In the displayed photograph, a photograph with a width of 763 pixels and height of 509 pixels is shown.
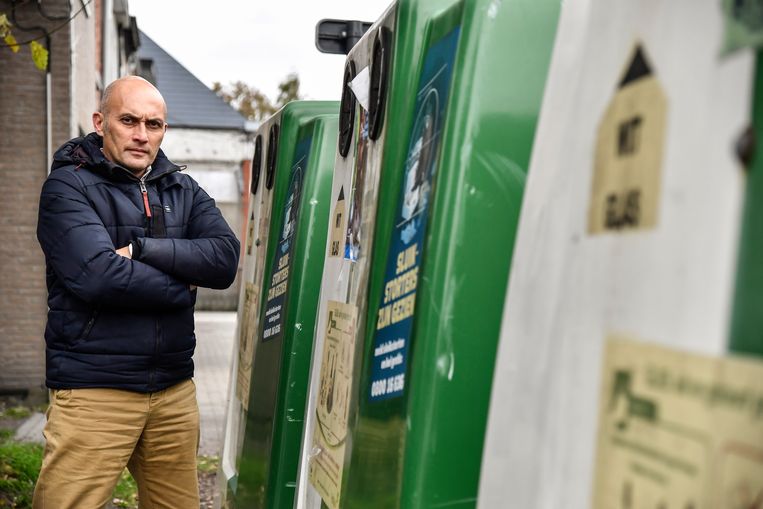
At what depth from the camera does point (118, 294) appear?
3.31 meters

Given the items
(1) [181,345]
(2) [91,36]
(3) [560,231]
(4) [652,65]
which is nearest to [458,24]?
(3) [560,231]

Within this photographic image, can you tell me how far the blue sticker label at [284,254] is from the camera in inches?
139

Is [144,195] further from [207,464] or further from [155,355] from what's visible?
[207,464]

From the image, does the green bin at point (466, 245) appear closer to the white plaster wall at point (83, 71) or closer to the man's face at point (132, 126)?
the man's face at point (132, 126)

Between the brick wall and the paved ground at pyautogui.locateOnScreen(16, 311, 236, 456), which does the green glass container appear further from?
the brick wall

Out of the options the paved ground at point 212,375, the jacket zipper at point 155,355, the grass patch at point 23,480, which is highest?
the jacket zipper at point 155,355

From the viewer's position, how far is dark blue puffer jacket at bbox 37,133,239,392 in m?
3.31

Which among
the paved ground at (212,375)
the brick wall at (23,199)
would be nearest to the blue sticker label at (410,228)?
the paved ground at (212,375)

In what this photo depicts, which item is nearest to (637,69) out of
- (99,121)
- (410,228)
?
(410,228)

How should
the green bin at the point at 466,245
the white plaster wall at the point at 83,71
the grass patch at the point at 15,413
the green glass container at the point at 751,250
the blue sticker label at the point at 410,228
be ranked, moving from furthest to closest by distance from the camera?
the white plaster wall at the point at 83,71, the grass patch at the point at 15,413, the blue sticker label at the point at 410,228, the green bin at the point at 466,245, the green glass container at the point at 751,250

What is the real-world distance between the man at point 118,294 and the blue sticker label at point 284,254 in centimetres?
18

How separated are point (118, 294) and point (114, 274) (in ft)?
0.22

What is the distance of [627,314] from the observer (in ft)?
3.51

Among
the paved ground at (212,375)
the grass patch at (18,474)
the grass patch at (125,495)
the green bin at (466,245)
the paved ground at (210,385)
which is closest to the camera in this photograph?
the green bin at (466,245)
